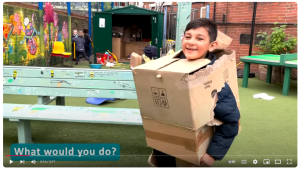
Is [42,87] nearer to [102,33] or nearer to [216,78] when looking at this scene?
[216,78]

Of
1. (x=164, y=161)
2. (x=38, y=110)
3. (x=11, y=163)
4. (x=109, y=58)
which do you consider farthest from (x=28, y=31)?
(x=164, y=161)

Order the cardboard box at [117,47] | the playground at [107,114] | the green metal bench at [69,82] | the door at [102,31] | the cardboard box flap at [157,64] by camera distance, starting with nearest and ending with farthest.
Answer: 1. the cardboard box flap at [157,64]
2. the playground at [107,114]
3. the green metal bench at [69,82]
4. the door at [102,31]
5. the cardboard box at [117,47]

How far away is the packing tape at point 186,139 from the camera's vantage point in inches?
50.2

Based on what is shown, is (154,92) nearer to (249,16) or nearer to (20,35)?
(20,35)

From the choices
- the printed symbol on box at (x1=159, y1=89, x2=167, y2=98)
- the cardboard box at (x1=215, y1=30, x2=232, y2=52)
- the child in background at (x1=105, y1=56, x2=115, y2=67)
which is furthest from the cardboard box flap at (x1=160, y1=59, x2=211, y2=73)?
the child in background at (x1=105, y1=56, x2=115, y2=67)

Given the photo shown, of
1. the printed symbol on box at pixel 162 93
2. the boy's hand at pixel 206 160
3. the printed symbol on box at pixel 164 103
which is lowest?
the boy's hand at pixel 206 160

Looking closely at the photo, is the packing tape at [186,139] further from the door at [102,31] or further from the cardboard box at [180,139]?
the door at [102,31]

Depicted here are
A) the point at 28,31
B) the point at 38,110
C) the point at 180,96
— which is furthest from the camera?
the point at 28,31

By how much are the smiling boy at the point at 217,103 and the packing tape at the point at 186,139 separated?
49 millimetres

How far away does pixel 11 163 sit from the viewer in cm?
190

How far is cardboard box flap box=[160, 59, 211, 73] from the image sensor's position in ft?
3.87

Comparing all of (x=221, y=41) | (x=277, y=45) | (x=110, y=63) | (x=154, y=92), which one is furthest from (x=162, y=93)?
(x=110, y=63)

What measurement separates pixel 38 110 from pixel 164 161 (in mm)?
1742

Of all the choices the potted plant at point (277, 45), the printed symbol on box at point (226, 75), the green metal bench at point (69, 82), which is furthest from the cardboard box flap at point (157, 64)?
the potted plant at point (277, 45)
